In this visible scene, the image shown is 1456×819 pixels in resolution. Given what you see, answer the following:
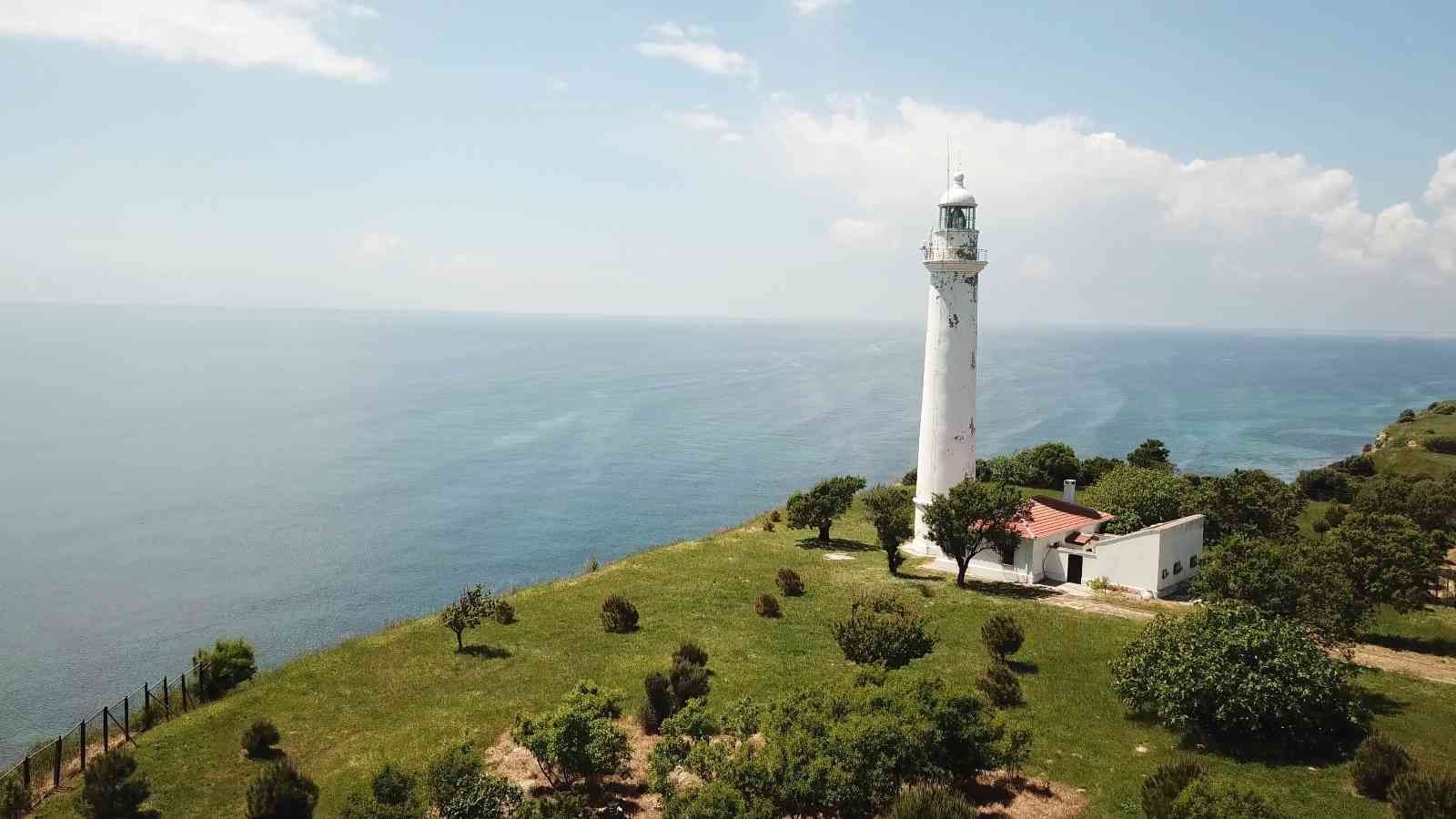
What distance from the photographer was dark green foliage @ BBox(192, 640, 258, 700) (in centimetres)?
2812

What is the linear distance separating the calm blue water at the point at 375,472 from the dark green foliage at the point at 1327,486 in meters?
38.2

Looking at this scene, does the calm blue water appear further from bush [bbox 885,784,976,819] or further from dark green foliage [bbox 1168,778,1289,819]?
dark green foliage [bbox 1168,778,1289,819]

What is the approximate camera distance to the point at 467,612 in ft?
99.3

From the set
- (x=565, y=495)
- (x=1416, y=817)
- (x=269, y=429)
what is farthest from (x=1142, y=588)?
(x=269, y=429)

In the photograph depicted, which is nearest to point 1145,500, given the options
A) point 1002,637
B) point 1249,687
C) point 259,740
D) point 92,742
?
point 1002,637

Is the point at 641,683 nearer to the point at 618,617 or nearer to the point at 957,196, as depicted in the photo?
the point at 618,617

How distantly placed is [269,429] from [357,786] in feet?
347

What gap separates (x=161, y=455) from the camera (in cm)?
9419

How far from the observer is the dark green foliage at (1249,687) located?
1988 centimetres

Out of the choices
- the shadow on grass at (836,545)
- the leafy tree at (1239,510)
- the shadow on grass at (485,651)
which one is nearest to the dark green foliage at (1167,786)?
the shadow on grass at (485,651)

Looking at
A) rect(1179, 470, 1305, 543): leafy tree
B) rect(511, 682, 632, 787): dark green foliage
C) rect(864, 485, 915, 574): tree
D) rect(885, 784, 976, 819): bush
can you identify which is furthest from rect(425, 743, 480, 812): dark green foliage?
rect(1179, 470, 1305, 543): leafy tree

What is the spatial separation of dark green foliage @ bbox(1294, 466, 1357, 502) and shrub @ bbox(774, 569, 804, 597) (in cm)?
4037

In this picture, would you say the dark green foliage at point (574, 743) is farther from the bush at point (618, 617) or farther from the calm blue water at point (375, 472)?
the calm blue water at point (375, 472)

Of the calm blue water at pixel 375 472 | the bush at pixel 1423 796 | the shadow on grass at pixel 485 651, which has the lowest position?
the calm blue water at pixel 375 472
